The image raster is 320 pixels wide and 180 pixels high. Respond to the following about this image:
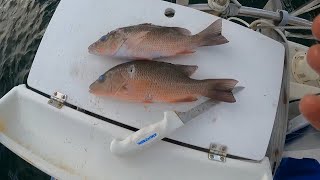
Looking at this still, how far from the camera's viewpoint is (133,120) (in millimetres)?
1447

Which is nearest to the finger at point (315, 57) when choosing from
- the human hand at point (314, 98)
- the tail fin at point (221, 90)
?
the human hand at point (314, 98)

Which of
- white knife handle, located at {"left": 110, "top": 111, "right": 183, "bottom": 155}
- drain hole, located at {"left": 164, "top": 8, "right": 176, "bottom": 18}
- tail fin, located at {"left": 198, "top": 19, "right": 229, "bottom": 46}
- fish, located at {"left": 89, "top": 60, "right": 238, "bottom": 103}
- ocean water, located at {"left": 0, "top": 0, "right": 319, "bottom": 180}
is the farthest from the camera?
ocean water, located at {"left": 0, "top": 0, "right": 319, "bottom": 180}

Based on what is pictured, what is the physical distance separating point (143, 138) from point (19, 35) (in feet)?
8.98

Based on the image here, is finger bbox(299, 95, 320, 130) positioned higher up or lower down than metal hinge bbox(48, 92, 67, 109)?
higher up

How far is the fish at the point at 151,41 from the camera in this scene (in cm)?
152

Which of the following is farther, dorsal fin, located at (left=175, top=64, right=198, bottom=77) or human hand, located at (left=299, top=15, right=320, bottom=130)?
dorsal fin, located at (left=175, top=64, right=198, bottom=77)

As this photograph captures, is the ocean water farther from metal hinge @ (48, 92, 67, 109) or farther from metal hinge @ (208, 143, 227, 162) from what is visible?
metal hinge @ (208, 143, 227, 162)

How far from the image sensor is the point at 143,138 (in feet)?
4.39

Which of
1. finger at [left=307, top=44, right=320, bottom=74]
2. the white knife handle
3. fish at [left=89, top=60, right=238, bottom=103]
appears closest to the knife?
the white knife handle

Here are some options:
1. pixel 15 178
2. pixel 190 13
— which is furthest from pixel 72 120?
pixel 15 178

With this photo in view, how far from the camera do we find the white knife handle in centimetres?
Result: 134

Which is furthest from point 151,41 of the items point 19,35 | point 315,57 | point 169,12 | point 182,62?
point 19,35

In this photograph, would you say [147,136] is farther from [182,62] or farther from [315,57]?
[315,57]

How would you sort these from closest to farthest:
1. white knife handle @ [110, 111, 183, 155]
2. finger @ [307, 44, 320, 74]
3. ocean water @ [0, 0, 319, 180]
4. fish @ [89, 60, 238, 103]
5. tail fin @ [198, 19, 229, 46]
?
finger @ [307, 44, 320, 74]
white knife handle @ [110, 111, 183, 155]
fish @ [89, 60, 238, 103]
tail fin @ [198, 19, 229, 46]
ocean water @ [0, 0, 319, 180]
